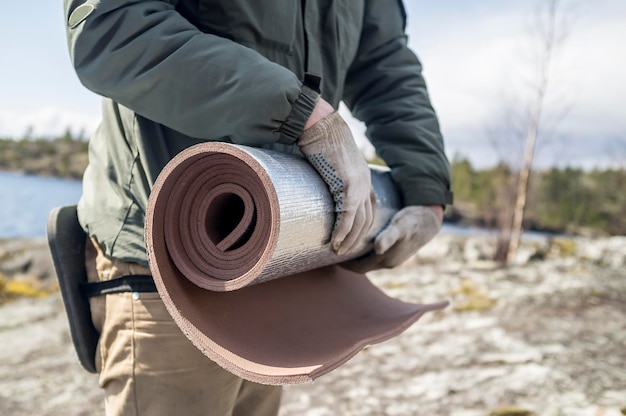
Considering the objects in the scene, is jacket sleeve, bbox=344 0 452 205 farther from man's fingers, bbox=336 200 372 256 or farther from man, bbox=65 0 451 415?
man's fingers, bbox=336 200 372 256

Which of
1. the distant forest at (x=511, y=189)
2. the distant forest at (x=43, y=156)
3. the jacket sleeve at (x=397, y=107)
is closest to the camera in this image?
the jacket sleeve at (x=397, y=107)

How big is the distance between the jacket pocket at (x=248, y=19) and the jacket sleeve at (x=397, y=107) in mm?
537

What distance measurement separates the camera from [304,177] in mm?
991

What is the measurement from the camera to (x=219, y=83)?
0.94 meters

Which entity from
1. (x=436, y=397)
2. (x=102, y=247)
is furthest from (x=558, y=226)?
(x=102, y=247)

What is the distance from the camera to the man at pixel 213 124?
3.09 feet

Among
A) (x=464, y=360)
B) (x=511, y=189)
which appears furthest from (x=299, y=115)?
(x=511, y=189)

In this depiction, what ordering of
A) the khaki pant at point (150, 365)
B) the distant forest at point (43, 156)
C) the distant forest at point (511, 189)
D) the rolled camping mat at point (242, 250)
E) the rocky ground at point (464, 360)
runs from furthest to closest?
the distant forest at point (43, 156)
the distant forest at point (511, 189)
the rocky ground at point (464, 360)
the khaki pant at point (150, 365)
the rolled camping mat at point (242, 250)

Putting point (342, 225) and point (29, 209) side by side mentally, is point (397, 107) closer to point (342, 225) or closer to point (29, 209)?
point (342, 225)

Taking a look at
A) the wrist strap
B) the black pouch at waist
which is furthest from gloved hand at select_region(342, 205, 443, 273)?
the black pouch at waist

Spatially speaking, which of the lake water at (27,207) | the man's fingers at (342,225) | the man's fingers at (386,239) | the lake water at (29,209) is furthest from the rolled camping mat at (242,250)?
the lake water at (27,207)

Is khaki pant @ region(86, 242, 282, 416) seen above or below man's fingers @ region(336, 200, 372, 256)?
below

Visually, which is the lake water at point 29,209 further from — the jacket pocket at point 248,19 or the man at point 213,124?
the jacket pocket at point 248,19

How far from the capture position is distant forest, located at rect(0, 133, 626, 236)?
32.6 ft
